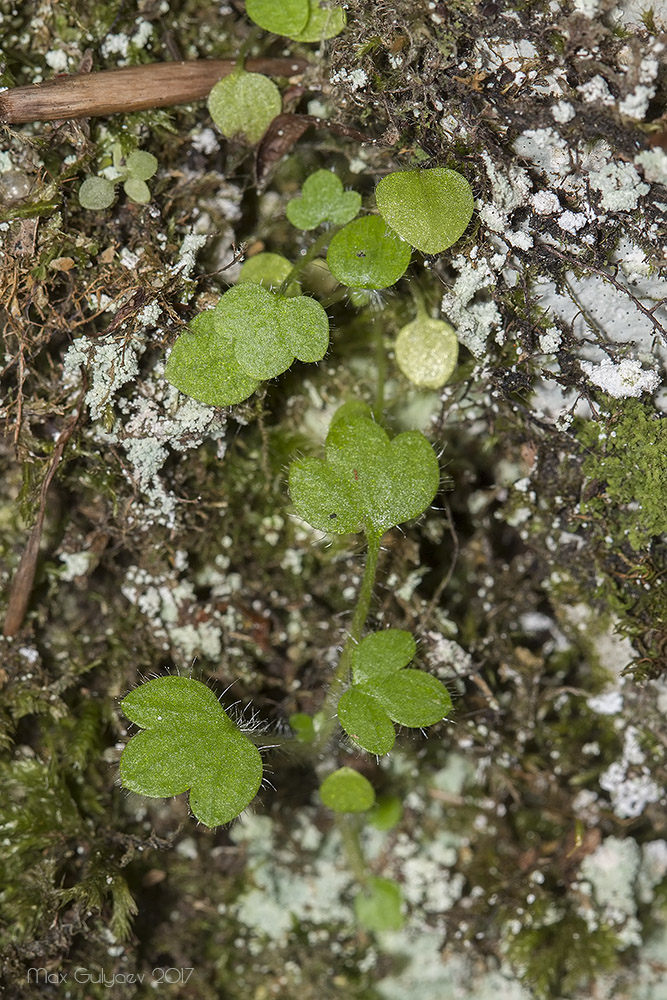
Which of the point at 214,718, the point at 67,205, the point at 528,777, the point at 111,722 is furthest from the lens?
the point at 528,777

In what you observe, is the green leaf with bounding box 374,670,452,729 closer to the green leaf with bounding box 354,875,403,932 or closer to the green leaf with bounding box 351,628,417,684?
the green leaf with bounding box 351,628,417,684

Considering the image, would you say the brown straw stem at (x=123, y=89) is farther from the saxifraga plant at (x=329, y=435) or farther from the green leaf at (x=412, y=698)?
the green leaf at (x=412, y=698)

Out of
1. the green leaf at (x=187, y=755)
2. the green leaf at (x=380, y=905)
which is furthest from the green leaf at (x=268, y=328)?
the green leaf at (x=380, y=905)

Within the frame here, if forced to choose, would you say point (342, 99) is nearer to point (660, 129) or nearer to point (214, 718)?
point (660, 129)

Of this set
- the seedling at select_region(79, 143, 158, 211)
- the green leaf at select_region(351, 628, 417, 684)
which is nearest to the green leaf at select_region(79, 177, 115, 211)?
the seedling at select_region(79, 143, 158, 211)

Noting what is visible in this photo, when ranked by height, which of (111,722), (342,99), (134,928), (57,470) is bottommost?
(134,928)

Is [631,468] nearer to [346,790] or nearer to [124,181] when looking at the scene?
[346,790]

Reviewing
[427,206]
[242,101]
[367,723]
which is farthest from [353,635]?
[242,101]

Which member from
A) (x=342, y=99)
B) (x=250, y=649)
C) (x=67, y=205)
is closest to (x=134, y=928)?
(x=250, y=649)
